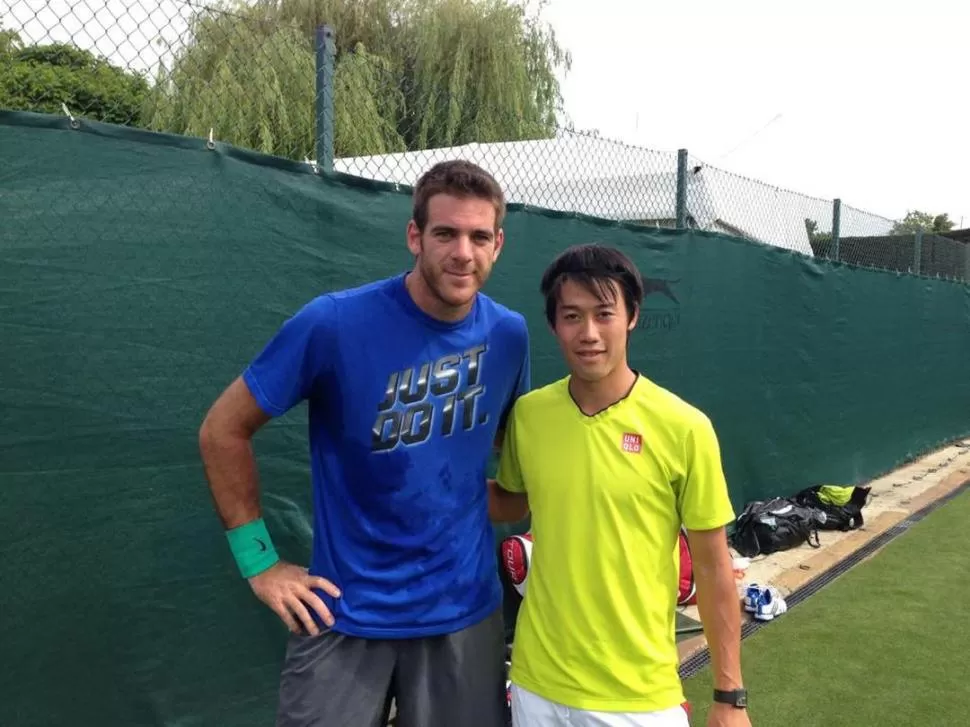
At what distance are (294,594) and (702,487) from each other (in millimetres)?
915

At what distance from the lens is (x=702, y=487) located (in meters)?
1.65

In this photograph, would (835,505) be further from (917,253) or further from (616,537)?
(616,537)

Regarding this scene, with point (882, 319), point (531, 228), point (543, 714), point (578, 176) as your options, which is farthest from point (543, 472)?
point (882, 319)

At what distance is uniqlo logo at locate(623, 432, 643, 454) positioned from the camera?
1.69 m

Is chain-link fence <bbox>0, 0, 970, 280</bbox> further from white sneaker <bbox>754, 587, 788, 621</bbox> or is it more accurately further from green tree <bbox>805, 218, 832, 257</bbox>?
white sneaker <bbox>754, 587, 788, 621</bbox>

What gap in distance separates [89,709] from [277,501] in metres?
0.84

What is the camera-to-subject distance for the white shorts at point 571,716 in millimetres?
1644

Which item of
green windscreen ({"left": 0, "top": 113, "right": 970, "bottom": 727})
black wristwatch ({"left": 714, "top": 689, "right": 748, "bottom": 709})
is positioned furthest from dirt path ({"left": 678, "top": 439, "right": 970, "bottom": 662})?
green windscreen ({"left": 0, "top": 113, "right": 970, "bottom": 727})

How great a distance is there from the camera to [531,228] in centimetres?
377

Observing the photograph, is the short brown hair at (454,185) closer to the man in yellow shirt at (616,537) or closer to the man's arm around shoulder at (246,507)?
the man in yellow shirt at (616,537)

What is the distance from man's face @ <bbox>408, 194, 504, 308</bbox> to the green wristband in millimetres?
676

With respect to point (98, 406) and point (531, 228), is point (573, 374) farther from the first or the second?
point (531, 228)

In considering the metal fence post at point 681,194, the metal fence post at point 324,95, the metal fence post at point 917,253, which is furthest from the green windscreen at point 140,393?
the metal fence post at point 917,253

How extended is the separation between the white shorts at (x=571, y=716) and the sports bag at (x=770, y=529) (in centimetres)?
385
